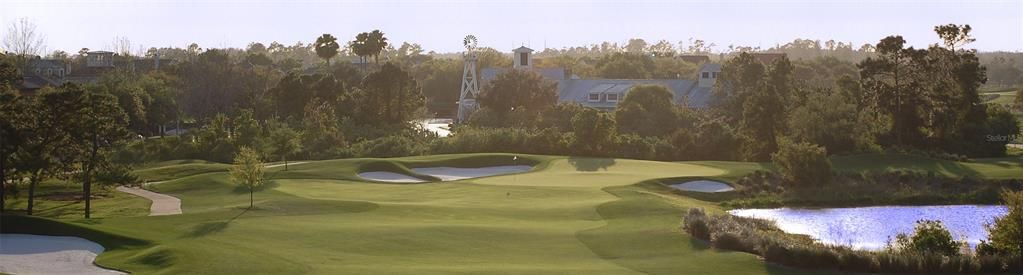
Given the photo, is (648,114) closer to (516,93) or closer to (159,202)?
(516,93)

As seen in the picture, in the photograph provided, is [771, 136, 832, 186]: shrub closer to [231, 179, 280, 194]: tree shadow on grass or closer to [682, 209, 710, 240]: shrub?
[682, 209, 710, 240]: shrub

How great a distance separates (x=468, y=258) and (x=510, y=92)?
51.2 metres

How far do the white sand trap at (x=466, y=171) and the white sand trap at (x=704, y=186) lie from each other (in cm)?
922

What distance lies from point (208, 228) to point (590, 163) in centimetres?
2542

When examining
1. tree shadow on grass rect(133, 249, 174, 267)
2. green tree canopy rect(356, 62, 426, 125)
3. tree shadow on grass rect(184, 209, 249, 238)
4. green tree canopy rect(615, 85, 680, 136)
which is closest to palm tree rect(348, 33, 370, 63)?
green tree canopy rect(356, 62, 426, 125)


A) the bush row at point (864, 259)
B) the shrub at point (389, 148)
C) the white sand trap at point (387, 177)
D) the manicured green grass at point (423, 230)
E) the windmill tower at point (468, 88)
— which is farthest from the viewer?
the windmill tower at point (468, 88)

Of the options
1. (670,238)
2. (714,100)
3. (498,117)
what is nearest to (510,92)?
(498,117)

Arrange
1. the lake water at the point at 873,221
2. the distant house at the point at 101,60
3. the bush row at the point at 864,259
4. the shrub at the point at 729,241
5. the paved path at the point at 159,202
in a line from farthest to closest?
the distant house at the point at 101,60
the paved path at the point at 159,202
the lake water at the point at 873,221
the shrub at the point at 729,241
the bush row at the point at 864,259

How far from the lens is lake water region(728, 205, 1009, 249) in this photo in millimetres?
31578

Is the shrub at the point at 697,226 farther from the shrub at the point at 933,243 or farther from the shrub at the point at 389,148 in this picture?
the shrub at the point at 389,148

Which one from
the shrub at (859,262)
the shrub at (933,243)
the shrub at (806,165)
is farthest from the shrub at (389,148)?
the shrub at (859,262)

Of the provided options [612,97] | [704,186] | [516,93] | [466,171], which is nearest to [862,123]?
[704,186]

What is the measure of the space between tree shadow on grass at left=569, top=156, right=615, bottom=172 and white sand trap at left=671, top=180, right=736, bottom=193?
5.95 m

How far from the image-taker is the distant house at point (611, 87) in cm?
9288
